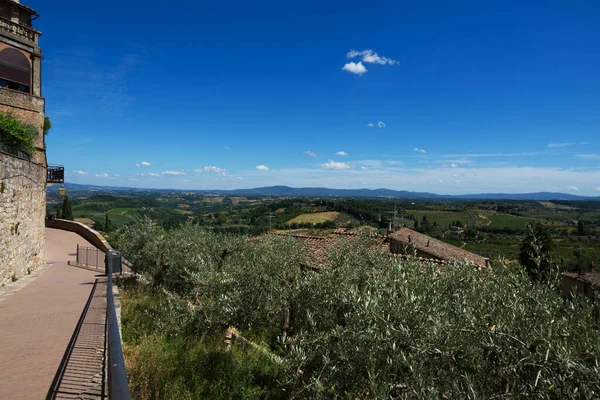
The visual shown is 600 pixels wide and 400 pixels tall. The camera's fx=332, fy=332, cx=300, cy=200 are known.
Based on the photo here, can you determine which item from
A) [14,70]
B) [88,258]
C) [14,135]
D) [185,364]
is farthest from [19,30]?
[185,364]

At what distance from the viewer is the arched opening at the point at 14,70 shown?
60.8 feet

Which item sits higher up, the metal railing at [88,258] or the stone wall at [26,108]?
the stone wall at [26,108]

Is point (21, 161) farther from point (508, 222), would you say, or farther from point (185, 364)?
point (508, 222)

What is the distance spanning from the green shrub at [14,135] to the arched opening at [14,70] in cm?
521

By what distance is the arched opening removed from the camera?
60.8 feet

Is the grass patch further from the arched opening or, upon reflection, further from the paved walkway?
the arched opening

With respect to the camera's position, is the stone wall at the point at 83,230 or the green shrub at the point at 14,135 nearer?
the green shrub at the point at 14,135

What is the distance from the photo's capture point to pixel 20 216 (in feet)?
43.3

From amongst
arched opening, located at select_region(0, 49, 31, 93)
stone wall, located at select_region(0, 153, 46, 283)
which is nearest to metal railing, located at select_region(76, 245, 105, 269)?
stone wall, located at select_region(0, 153, 46, 283)

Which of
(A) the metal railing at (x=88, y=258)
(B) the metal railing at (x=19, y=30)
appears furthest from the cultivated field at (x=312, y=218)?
(B) the metal railing at (x=19, y=30)

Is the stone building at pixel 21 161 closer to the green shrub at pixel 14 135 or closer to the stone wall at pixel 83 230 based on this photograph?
the green shrub at pixel 14 135

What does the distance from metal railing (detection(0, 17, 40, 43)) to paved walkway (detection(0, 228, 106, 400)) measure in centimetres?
1455

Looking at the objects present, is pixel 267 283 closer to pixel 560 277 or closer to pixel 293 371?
pixel 293 371

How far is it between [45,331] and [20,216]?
295 inches
